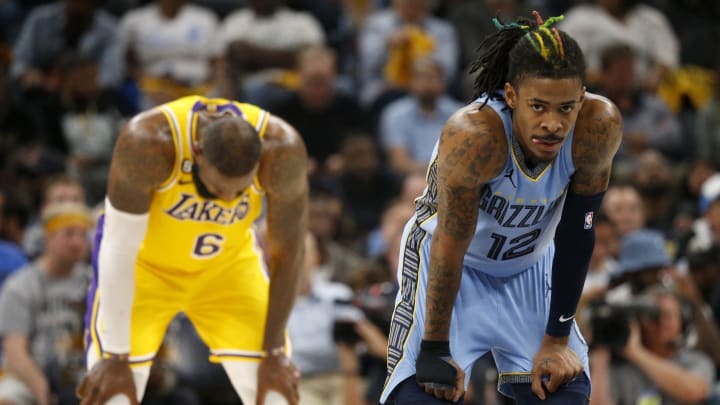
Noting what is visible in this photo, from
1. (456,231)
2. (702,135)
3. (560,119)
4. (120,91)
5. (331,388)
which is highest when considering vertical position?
(560,119)

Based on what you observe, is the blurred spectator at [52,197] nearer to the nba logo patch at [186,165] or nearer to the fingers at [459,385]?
the nba logo patch at [186,165]

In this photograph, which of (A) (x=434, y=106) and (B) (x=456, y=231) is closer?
(B) (x=456, y=231)

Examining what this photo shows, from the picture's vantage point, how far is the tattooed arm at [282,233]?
489 cm

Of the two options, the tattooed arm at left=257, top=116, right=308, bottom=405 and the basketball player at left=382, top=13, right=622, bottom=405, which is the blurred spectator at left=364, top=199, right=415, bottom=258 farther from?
the basketball player at left=382, top=13, right=622, bottom=405

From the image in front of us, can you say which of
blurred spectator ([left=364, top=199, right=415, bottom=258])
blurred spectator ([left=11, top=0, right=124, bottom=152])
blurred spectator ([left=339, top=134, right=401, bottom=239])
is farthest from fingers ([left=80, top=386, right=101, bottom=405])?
blurred spectator ([left=11, top=0, right=124, bottom=152])

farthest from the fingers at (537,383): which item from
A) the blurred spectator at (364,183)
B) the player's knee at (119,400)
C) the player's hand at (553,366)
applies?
the blurred spectator at (364,183)

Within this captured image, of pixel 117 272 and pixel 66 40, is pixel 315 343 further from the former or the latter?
pixel 66 40

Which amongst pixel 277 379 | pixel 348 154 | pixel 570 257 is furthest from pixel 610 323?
pixel 348 154

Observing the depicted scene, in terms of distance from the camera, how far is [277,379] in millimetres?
5027

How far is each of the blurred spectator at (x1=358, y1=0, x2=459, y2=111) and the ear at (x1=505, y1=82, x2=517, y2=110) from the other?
6.06 m

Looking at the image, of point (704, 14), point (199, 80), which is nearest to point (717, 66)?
point (704, 14)

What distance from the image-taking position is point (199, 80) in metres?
10.1

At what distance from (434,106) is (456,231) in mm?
5668

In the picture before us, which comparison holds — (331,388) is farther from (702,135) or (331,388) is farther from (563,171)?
(702,135)
